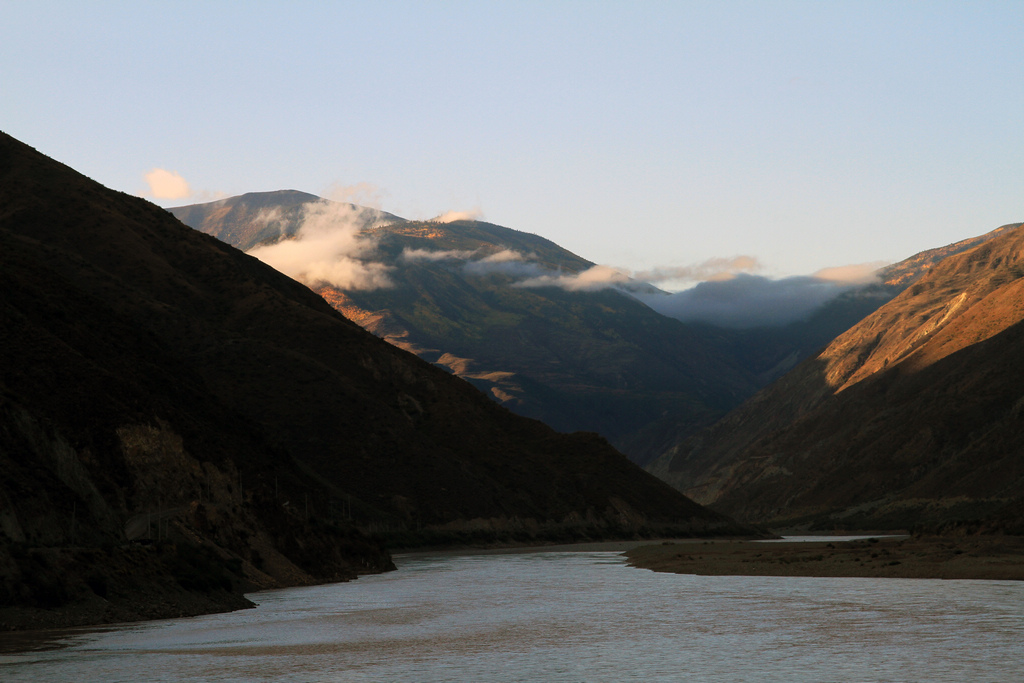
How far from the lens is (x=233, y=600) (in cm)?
5347

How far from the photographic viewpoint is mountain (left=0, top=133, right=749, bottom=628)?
48.9 m

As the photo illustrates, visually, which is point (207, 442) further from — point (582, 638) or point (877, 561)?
point (877, 561)

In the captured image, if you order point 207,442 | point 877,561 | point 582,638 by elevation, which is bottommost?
point 877,561

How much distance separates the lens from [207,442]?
258ft

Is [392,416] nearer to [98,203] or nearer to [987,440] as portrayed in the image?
[98,203]

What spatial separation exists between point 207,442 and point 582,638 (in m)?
45.7

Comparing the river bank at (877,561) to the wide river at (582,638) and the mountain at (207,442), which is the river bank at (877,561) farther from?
the mountain at (207,442)

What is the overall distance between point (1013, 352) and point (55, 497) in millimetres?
179711

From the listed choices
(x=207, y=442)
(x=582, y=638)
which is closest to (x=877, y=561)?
(x=582, y=638)

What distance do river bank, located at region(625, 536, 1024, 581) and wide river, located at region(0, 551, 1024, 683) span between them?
6050 mm

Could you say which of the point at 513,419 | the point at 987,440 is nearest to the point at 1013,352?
the point at 987,440

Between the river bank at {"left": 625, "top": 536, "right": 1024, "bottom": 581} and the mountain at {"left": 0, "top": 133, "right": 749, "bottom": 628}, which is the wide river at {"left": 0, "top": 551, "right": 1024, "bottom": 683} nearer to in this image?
the mountain at {"left": 0, "top": 133, "right": 749, "bottom": 628}

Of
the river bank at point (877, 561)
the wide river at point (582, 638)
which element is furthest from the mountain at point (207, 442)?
the river bank at point (877, 561)

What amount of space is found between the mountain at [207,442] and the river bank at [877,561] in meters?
27.2
